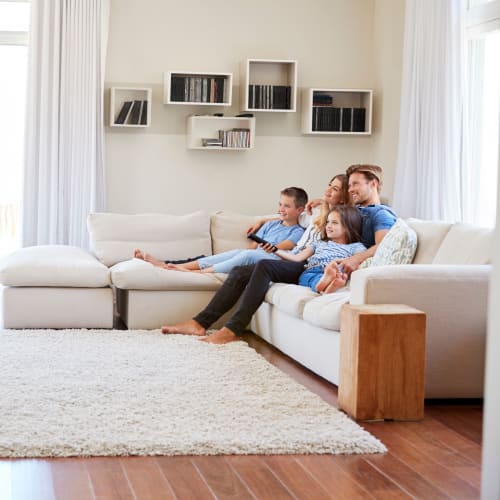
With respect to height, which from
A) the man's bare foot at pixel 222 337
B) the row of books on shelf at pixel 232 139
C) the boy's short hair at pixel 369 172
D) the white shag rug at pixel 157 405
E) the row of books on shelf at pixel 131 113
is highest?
the row of books on shelf at pixel 131 113

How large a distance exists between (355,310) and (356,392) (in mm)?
329

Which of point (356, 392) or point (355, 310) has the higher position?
point (355, 310)

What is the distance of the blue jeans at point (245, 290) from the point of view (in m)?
5.40

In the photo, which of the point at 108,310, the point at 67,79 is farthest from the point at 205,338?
the point at 67,79

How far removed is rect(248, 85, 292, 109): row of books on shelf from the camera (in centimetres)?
744

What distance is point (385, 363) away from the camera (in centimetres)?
371

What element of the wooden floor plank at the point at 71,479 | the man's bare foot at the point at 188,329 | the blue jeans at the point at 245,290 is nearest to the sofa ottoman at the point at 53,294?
the man's bare foot at the point at 188,329

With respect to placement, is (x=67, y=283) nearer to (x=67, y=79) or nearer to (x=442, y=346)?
(x=67, y=79)

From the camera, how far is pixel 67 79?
7348 mm

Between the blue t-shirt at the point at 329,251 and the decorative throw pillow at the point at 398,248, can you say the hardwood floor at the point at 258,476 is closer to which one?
the decorative throw pillow at the point at 398,248

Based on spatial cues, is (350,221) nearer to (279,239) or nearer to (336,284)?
(336,284)

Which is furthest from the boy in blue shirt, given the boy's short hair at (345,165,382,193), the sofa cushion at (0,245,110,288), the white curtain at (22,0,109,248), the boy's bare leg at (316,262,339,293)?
the white curtain at (22,0,109,248)

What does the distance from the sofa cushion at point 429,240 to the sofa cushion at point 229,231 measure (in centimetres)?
198

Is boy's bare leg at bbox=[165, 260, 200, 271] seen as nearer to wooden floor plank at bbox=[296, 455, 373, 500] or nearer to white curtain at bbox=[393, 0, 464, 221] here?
white curtain at bbox=[393, 0, 464, 221]
